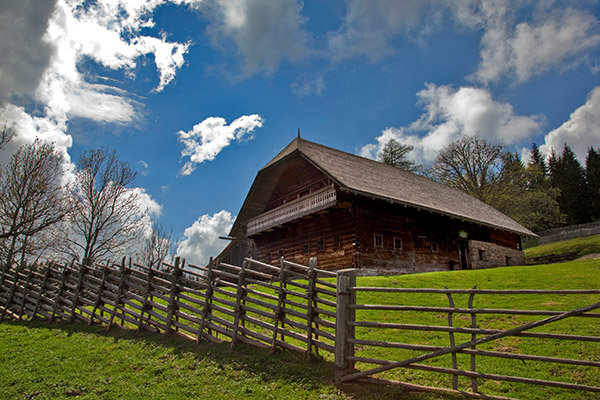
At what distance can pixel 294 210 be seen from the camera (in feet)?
77.9

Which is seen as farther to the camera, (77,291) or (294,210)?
(294,210)

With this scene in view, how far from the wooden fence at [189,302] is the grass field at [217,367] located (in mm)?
429

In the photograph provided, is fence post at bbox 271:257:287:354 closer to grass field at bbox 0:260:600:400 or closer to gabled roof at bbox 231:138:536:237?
grass field at bbox 0:260:600:400

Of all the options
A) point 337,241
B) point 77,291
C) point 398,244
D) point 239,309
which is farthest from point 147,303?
point 398,244

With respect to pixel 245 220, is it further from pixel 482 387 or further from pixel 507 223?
pixel 482 387

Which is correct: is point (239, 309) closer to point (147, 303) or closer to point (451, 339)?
point (147, 303)

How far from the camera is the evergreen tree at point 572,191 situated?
2168 inches

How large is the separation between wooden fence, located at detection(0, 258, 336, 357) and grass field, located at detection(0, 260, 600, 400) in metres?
0.43

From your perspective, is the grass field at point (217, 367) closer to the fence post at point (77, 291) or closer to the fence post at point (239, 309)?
the fence post at point (239, 309)

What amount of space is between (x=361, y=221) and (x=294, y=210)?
4481 mm

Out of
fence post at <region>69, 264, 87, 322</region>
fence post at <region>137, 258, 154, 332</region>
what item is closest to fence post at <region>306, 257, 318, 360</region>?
fence post at <region>137, 258, 154, 332</region>

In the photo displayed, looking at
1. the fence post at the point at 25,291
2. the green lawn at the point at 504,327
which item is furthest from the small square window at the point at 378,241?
the fence post at the point at 25,291

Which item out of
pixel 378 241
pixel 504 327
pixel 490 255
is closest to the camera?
pixel 504 327

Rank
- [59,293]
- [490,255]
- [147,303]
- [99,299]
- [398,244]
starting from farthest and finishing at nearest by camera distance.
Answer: [490,255] → [398,244] → [59,293] → [99,299] → [147,303]
